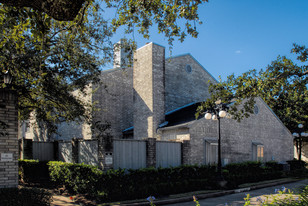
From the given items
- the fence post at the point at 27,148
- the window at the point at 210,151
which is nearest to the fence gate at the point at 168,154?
the window at the point at 210,151

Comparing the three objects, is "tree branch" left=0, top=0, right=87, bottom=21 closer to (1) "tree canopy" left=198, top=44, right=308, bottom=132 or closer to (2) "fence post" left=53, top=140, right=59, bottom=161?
(1) "tree canopy" left=198, top=44, right=308, bottom=132

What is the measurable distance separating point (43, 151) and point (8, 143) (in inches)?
372

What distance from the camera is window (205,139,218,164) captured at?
16.5m

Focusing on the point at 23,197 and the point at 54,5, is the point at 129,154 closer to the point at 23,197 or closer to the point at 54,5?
the point at 23,197

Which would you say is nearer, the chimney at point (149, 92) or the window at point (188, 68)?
the chimney at point (149, 92)

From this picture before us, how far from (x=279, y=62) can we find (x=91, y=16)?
8.43 meters

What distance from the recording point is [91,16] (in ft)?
40.0

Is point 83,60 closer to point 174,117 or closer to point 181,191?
point 181,191

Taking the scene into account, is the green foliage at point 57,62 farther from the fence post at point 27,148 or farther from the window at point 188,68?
the window at point 188,68

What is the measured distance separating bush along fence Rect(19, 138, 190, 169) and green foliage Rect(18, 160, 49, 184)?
1191 mm

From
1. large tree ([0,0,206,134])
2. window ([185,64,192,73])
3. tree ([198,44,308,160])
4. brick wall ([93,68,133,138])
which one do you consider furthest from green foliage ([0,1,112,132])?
window ([185,64,192,73])

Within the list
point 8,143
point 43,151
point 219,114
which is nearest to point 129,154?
point 219,114

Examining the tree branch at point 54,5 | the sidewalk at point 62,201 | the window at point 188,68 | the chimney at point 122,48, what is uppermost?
the window at point 188,68

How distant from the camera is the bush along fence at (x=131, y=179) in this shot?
34.4ft
